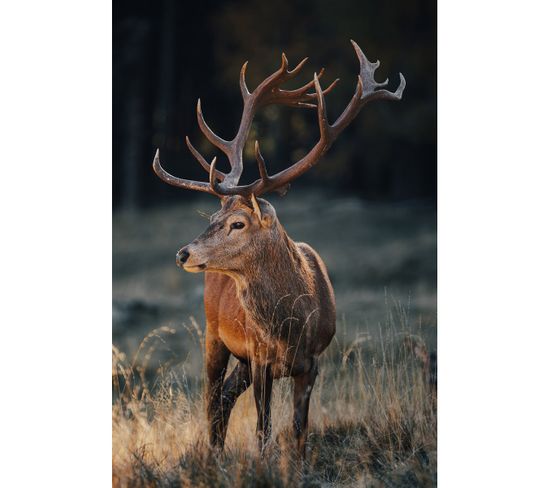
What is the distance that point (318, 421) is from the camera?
186 inches

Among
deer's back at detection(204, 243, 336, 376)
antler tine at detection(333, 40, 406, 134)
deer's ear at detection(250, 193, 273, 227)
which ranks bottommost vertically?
deer's back at detection(204, 243, 336, 376)

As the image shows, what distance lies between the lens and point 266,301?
4461 mm

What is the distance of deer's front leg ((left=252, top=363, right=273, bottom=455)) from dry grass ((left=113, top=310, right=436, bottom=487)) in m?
0.04

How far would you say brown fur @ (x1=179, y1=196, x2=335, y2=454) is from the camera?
4383 mm

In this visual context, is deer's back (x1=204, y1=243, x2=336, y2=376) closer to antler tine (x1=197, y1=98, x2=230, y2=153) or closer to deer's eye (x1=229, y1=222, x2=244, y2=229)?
deer's eye (x1=229, y1=222, x2=244, y2=229)

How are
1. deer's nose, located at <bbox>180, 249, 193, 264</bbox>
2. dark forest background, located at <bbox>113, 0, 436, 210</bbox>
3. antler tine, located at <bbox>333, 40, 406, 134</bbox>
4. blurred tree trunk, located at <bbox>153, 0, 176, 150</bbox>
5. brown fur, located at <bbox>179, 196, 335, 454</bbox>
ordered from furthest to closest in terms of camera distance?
1. blurred tree trunk, located at <bbox>153, 0, 176, 150</bbox>
2. dark forest background, located at <bbox>113, 0, 436, 210</bbox>
3. antler tine, located at <bbox>333, 40, 406, 134</bbox>
4. brown fur, located at <bbox>179, 196, 335, 454</bbox>
5. deer's nose, located at <bbox>180, 249, 193, 264</bbox>

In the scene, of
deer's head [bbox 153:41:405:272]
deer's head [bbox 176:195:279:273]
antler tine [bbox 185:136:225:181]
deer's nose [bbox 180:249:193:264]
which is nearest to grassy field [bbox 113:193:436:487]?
antler tine [bbox 185:136:225:181]

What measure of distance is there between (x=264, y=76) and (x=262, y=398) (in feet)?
5.11

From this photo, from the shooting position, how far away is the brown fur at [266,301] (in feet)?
14.4

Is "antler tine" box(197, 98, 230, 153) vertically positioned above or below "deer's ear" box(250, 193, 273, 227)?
above

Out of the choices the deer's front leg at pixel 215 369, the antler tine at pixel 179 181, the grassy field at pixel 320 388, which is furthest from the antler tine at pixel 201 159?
the deer's front leg at pixel 215 369
